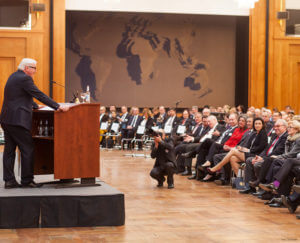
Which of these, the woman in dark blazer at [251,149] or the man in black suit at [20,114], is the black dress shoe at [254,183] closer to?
the woman in dark blazer at [251,149]

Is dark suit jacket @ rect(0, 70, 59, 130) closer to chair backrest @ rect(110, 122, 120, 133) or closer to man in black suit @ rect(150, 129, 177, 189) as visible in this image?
man in black suit @ rect(150, 129, 177, 189)

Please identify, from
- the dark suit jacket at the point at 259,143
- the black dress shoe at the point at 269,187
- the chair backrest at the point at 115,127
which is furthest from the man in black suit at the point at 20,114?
the chair backrest at the point at 115,127

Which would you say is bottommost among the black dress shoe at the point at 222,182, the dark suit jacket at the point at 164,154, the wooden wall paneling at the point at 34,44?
the black dress shoe at the point at 222,182

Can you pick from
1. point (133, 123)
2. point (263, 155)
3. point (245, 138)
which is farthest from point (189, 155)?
point (133, 123)

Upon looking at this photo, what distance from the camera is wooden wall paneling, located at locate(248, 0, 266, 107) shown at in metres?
18.2

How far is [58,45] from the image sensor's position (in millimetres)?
17734

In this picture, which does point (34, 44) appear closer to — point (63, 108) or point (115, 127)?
point (115, 127)

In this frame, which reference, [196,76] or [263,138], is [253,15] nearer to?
[196,76]

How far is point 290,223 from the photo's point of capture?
597 cm

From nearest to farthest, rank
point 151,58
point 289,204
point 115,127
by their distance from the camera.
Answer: point 289,204
point 115,127
point 151,58

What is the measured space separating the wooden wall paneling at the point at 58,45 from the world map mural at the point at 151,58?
9.87 ft

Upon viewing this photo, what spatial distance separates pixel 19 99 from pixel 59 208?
123 centimetres

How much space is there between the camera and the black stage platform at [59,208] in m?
5.32

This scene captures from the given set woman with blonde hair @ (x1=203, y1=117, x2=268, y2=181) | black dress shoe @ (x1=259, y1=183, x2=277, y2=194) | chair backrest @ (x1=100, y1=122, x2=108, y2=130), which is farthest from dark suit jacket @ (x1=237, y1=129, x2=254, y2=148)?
chair backrest @ (x1=100, y1=122, x2=108, y2=130)
